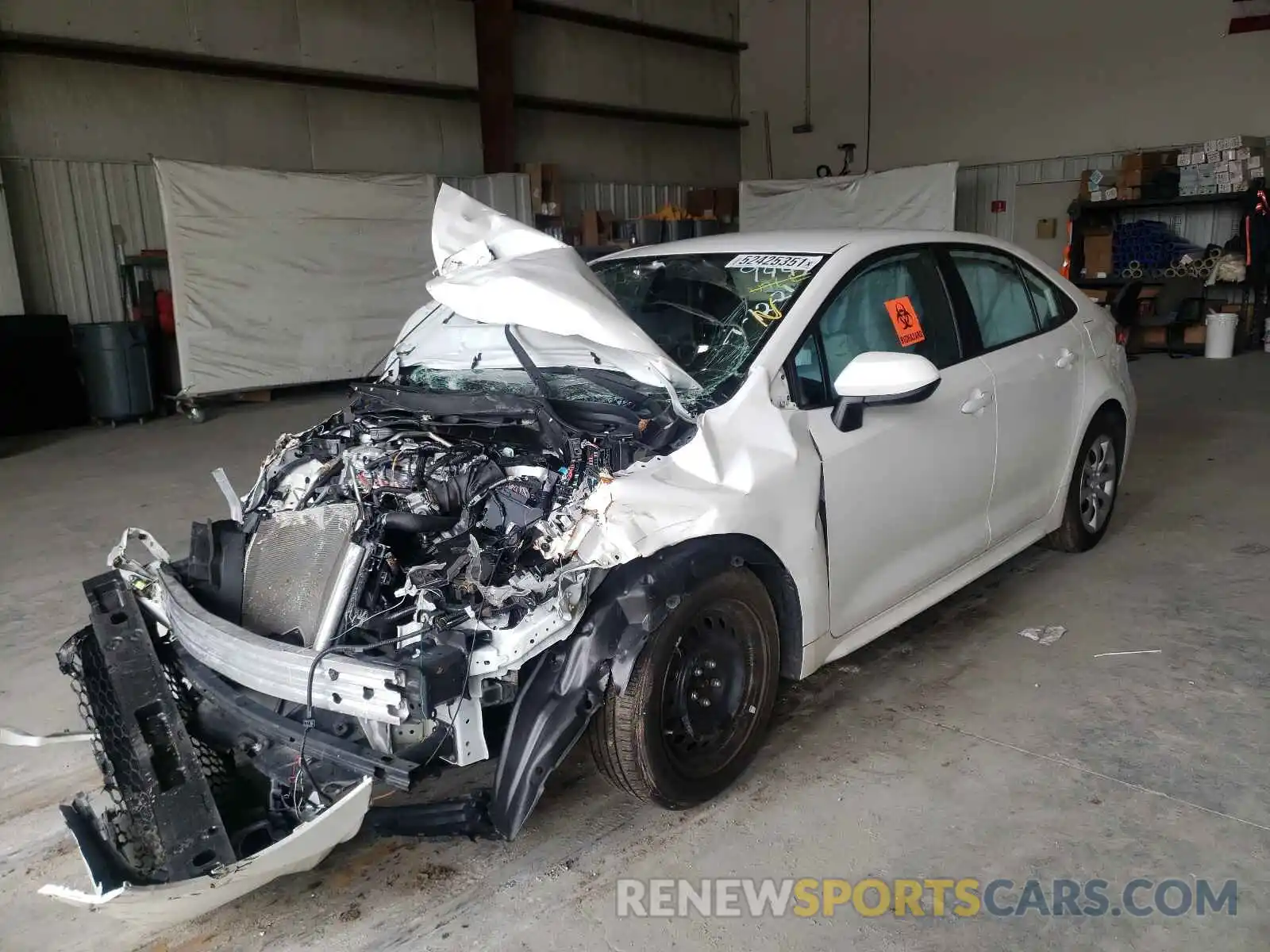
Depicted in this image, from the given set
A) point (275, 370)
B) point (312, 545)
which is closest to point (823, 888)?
point (312, 545)

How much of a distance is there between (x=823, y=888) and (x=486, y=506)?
1217 mm

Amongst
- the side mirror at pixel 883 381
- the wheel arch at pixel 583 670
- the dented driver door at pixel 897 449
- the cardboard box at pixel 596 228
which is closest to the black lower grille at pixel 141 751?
the wheel arch at pixel 583 670

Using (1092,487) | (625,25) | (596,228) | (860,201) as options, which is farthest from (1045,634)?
(625,25)

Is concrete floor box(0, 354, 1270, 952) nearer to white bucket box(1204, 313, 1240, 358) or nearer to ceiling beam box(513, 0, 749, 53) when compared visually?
white bucket box(1204, 313, 1240, 358)

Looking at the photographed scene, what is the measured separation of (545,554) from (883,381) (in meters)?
1.03

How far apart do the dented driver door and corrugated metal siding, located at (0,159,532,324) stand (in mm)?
8607

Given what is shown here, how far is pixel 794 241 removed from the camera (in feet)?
10.2

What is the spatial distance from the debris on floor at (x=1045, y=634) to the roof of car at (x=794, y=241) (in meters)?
1.48

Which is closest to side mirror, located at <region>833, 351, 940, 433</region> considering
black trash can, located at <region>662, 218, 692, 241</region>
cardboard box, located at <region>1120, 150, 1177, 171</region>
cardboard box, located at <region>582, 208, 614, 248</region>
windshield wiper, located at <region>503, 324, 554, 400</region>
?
windshield wiper, located at <region>503, 324, 554, 400</region>

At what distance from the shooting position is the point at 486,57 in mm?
11758

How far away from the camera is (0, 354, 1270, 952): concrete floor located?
6.87 ft

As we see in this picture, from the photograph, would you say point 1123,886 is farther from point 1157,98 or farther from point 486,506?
point 1157,98

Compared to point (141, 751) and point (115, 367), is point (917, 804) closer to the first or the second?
point (141, 751)

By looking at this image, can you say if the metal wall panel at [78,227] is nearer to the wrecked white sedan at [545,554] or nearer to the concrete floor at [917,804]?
the concrete floor at [917,804]
